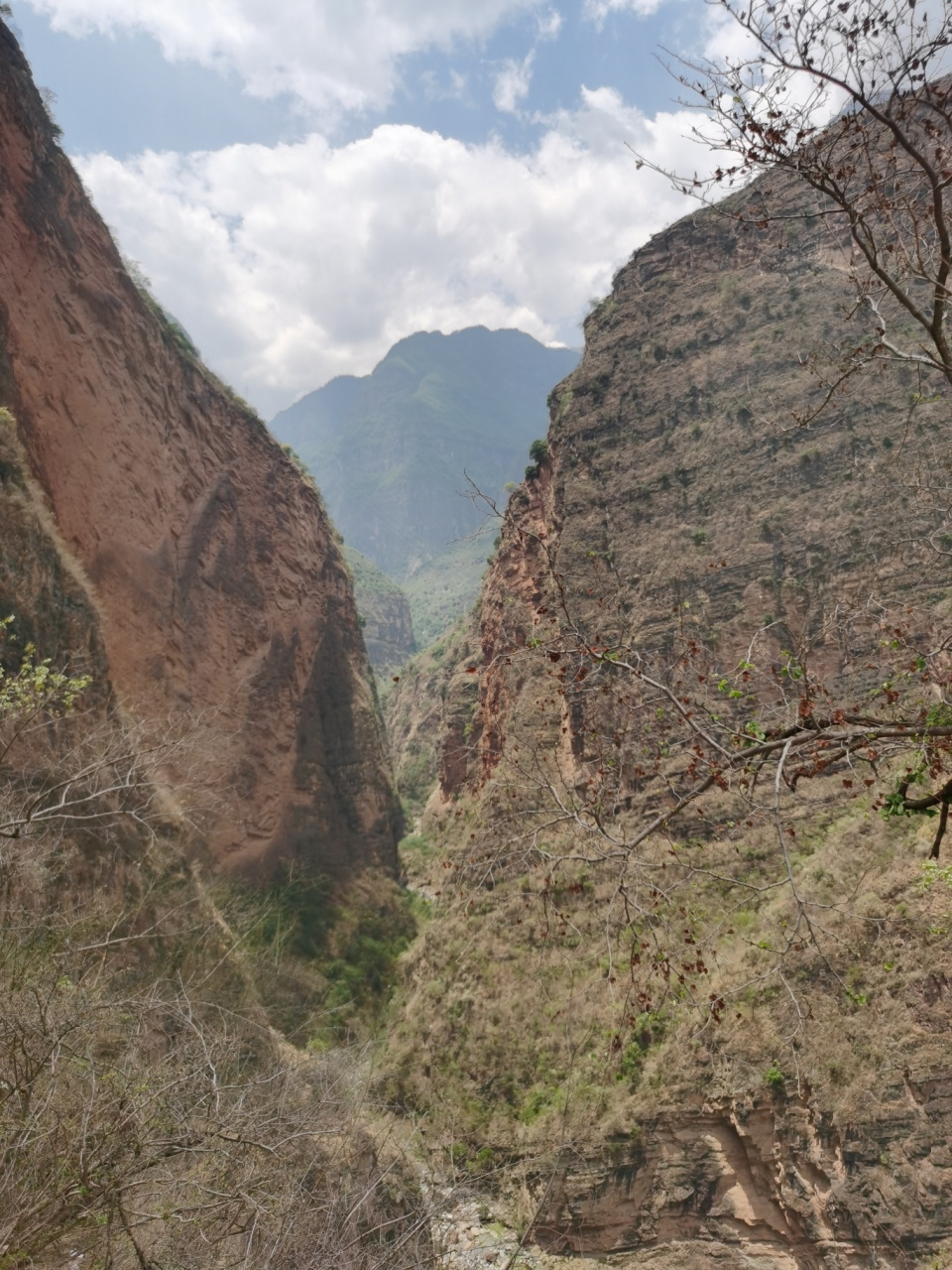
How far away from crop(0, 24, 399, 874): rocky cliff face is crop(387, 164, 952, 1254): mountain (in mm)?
7441

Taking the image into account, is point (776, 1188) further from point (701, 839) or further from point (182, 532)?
point (182, 532)

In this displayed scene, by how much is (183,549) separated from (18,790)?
1573 centimetres

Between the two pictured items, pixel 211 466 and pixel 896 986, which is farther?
pixel 211 466

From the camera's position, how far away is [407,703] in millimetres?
66312

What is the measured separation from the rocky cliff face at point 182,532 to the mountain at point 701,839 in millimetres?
7441

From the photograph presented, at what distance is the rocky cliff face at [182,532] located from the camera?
66.1ft

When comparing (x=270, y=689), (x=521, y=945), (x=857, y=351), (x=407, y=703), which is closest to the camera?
(x=857, y=351)

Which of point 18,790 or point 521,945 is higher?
point 18,790

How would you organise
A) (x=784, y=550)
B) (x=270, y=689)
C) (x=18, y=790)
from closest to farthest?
(x=18, y=790) < (x=784, y=550) < (x=270, y=689)

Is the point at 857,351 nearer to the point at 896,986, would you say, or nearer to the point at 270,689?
the point at 896,986

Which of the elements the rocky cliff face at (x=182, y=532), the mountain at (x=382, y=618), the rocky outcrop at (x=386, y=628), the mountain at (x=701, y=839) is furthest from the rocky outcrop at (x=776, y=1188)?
the rocky outcrop at (x=386, y=628)

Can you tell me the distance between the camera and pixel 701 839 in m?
21.7

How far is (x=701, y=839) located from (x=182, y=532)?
22106 mm

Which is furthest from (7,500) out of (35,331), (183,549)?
(183,549)
